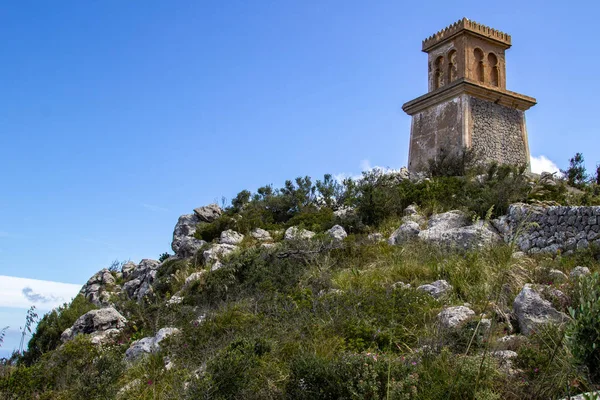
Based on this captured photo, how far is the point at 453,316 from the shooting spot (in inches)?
292

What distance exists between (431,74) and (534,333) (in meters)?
15.5

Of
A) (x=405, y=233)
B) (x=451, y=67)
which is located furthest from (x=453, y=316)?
(x=451, y=67)

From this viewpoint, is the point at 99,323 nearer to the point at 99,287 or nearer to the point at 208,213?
the point at 99,287

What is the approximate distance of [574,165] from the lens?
19062mm

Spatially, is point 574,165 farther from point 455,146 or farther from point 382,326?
point 382,326

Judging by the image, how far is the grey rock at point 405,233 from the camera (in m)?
12.2

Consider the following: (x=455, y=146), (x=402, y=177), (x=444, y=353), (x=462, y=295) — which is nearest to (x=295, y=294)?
(x=462, y=295)

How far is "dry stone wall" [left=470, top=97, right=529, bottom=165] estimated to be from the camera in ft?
62.4

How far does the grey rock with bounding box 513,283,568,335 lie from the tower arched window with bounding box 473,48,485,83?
13.9m

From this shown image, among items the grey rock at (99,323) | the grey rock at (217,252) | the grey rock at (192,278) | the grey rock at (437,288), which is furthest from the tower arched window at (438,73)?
the grey rock at (99,323)

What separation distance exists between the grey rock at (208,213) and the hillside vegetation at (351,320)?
7.53 feet

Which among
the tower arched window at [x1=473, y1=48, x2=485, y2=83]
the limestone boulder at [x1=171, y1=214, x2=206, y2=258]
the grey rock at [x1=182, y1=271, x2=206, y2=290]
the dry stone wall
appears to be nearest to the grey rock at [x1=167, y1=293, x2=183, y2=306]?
the grey rock at [x1=182, y1=271, x2=206, y2=290]

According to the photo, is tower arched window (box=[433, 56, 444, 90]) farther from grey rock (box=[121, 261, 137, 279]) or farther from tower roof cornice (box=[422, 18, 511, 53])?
grey rock (box=[121, 261, 137, 279])

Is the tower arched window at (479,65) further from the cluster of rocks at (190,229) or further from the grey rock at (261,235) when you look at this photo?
the cluster of rocks at (190,229)
